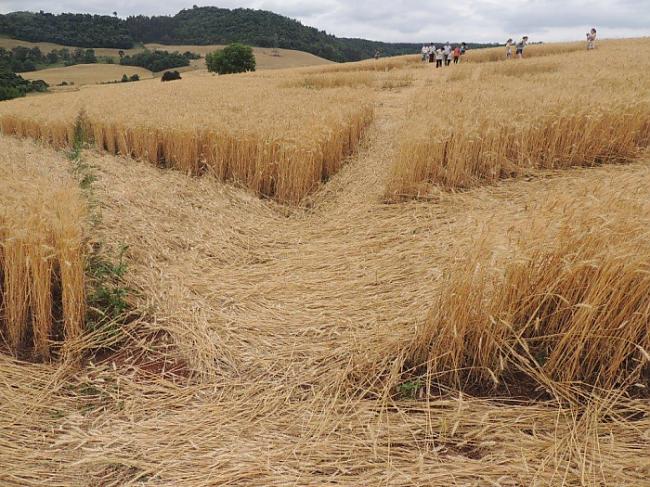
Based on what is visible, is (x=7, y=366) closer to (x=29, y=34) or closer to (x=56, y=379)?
(x=56, y=379)

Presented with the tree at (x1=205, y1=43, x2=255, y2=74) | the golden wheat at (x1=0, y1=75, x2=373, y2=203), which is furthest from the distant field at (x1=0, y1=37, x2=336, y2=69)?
→ the golden wheat at (x1=0, y1=75, x2=373, y2=203)

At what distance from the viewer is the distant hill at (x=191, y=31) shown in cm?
7481

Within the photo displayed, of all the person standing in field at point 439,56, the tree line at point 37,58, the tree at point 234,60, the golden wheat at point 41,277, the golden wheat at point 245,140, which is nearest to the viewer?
the golden wheat at point 41,277

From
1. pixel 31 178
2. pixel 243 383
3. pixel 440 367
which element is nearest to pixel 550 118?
pixel 440 367

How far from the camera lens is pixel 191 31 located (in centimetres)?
9419

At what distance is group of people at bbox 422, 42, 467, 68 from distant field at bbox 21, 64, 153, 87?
3753cm

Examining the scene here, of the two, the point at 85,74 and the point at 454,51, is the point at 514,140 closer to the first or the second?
the point at 454,51

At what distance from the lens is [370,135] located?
7.68m

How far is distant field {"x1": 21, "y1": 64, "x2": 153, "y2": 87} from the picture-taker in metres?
45.9

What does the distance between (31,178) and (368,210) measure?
310 cm

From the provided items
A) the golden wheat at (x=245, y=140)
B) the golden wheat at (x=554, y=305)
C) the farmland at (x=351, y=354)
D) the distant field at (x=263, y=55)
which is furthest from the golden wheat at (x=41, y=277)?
the distant field at (x=263, y=55)

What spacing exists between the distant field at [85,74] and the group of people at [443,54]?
123ft

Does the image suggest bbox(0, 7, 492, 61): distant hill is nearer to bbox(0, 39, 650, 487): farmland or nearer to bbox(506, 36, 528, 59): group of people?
bbox(506, 36, 528, 59): group of people

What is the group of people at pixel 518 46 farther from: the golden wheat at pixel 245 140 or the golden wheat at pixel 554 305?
the golden wheat at pixel 554 305
